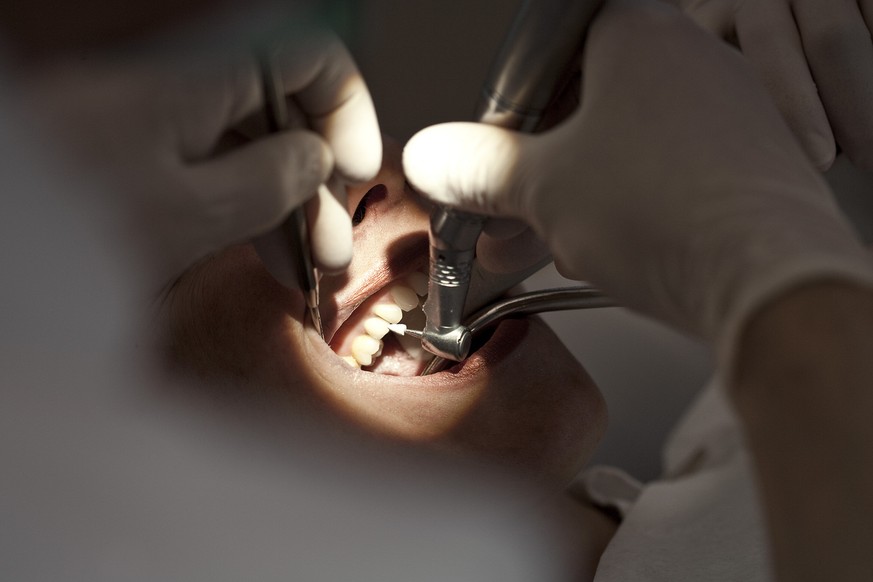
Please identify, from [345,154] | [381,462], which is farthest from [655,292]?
[381,462]

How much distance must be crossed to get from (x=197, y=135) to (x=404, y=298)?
0.53 m

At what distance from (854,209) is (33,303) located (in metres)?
1.57

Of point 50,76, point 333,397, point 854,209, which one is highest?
point 50,76

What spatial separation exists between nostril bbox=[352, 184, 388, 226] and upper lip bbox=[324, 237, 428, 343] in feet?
0.23

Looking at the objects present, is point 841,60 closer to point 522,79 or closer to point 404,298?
point 522,79

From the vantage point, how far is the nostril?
1030 mm

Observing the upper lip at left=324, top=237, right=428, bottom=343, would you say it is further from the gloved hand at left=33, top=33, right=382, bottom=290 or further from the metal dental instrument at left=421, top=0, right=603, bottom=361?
the gloved hand at left=33, top=33, right=382, bottom=290

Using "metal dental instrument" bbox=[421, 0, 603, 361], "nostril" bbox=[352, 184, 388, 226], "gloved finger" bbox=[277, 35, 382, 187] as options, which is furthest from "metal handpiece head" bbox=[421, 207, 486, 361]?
"nostril" bbox=[352, 184, 388, 226]

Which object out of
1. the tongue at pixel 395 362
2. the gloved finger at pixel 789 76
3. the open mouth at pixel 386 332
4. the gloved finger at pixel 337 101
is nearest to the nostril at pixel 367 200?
the open mouth at pixel 386 332

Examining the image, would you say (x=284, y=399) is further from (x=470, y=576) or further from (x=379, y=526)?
(x=470, y=576)

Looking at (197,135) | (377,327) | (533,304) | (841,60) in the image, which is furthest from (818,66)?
(197,135)

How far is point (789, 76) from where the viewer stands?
946 mm

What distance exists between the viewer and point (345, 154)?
678mm

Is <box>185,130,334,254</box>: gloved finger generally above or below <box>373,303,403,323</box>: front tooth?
above
